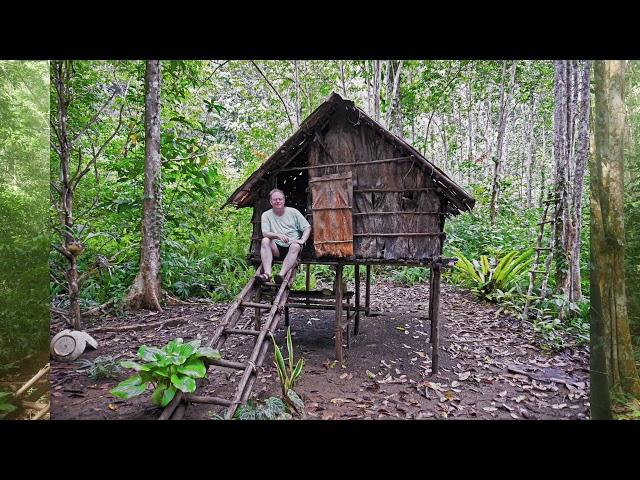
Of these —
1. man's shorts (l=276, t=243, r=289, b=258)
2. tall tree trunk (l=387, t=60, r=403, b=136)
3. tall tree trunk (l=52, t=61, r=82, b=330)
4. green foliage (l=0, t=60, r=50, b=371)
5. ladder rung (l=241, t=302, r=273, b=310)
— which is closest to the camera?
green foliage (l=0, t=60, r=50, b=371)

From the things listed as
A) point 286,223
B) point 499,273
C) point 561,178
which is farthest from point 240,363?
point 499,273

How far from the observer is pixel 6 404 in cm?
299

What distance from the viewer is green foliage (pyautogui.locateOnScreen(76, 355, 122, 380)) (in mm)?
3479

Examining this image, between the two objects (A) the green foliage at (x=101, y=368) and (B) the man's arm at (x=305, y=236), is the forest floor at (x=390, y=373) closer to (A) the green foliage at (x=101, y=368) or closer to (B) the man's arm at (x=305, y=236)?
(A) the green foliage at (x=101, y=368)

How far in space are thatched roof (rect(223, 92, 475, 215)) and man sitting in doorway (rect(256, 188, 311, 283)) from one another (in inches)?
12.3

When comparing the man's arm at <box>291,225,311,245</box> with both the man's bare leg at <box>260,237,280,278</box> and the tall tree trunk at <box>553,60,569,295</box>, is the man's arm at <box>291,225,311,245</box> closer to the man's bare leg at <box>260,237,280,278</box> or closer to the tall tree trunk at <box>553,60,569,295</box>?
the man's bare leg at <box>260,237,280,278</box>

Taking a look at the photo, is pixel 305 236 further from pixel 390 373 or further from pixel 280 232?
pixel 390 373

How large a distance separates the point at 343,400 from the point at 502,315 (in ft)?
11.9

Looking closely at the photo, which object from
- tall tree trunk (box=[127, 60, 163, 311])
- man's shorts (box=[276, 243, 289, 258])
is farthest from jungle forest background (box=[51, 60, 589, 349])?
man's shorts (box=[276, 243, 289, 258])

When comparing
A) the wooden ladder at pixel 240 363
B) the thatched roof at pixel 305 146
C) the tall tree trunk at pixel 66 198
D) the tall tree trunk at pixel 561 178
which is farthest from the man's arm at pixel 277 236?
the tall tree trunk at pixel 561 178

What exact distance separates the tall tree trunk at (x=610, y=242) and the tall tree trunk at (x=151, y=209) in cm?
503

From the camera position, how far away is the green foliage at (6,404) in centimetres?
297

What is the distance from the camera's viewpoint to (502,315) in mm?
5961
